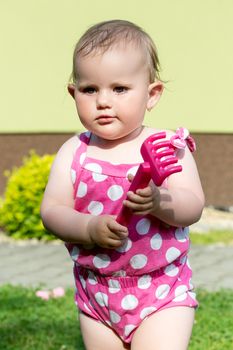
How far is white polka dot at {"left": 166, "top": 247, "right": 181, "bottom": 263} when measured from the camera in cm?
351

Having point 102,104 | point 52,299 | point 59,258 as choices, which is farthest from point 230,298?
point 102,104

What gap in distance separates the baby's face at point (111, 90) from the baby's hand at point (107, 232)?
363mm

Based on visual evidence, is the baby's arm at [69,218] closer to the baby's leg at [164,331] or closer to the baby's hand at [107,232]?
the baby's hand at [107,232]

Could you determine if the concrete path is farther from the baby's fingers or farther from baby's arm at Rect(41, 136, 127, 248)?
the baby's fingers

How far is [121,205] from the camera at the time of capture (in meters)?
3.42

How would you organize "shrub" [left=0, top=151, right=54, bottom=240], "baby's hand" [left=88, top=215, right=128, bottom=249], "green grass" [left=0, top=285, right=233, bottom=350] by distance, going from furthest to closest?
"shrub" [left=0, top=151, right=54, bottom=240] < "green grass" [left=0, top=285, right=233, bottom=350] < "baby's hand" [left=88, top=215, right=128, bottom=249]

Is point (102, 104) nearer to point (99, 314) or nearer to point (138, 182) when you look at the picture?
point (138, 182)

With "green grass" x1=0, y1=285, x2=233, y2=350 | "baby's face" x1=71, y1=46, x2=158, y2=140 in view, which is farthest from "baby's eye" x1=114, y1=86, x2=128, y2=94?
"green grass" x1=0, y1=285, x2=233, y2=350

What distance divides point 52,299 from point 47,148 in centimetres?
516

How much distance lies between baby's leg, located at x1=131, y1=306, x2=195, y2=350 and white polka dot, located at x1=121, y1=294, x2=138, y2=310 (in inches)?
3.2

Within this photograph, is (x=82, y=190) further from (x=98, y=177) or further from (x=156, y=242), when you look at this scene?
(x=156, y=242)

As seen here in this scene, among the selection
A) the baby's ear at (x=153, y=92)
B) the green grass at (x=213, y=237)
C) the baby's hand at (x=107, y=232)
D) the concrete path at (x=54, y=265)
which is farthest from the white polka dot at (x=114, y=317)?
the green grass at (x=213, y=237)

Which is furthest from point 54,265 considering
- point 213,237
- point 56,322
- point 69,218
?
point 69,218

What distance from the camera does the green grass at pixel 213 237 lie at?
932 centimetres
